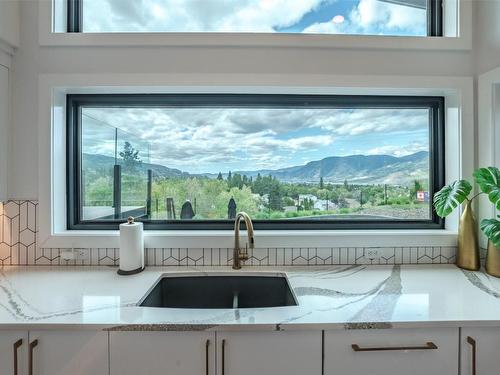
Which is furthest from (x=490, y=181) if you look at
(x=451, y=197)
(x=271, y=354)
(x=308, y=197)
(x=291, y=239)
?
(x=271, y=354)

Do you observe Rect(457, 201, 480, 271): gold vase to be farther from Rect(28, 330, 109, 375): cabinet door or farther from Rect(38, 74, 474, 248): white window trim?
Rect(28, 330, 109, 375): cabinet door

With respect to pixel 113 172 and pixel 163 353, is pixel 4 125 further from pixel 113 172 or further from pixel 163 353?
pixel 163 353

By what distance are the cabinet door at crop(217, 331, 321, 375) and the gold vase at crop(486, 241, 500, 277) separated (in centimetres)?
112

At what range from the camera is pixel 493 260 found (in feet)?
4.67

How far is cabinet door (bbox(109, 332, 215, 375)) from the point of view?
98 centimetres

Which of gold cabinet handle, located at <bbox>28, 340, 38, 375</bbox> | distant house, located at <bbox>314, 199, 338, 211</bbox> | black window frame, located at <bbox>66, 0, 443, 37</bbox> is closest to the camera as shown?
gold cabinet handle, located at <bbox>28, 340, 38, 375</bbox>

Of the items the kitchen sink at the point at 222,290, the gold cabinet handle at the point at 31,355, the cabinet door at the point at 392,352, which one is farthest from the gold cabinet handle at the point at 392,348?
the gold cabinet handle at the point at 31,355

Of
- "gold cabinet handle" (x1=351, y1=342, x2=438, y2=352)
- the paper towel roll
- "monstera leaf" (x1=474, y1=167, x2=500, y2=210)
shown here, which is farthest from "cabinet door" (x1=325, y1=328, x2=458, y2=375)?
the paper towel roll

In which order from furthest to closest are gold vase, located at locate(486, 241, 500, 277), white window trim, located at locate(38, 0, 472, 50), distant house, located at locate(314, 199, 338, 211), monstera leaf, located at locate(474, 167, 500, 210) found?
1. distant house, located at locate(314, 199, 338, 211)
2. white window trim, located at locate(38, 0, 472, 50)
3. gold vase, located at locate(486, 241, 500, 277)
4. monstera leaf, located at locate(474, 167, 500, 210)

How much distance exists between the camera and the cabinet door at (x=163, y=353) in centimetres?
98

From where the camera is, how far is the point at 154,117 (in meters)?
1.76

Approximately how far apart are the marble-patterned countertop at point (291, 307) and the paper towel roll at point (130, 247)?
0.06 metres

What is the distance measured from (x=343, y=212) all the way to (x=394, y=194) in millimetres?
366

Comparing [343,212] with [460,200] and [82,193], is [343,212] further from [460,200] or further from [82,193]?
[82,193]
